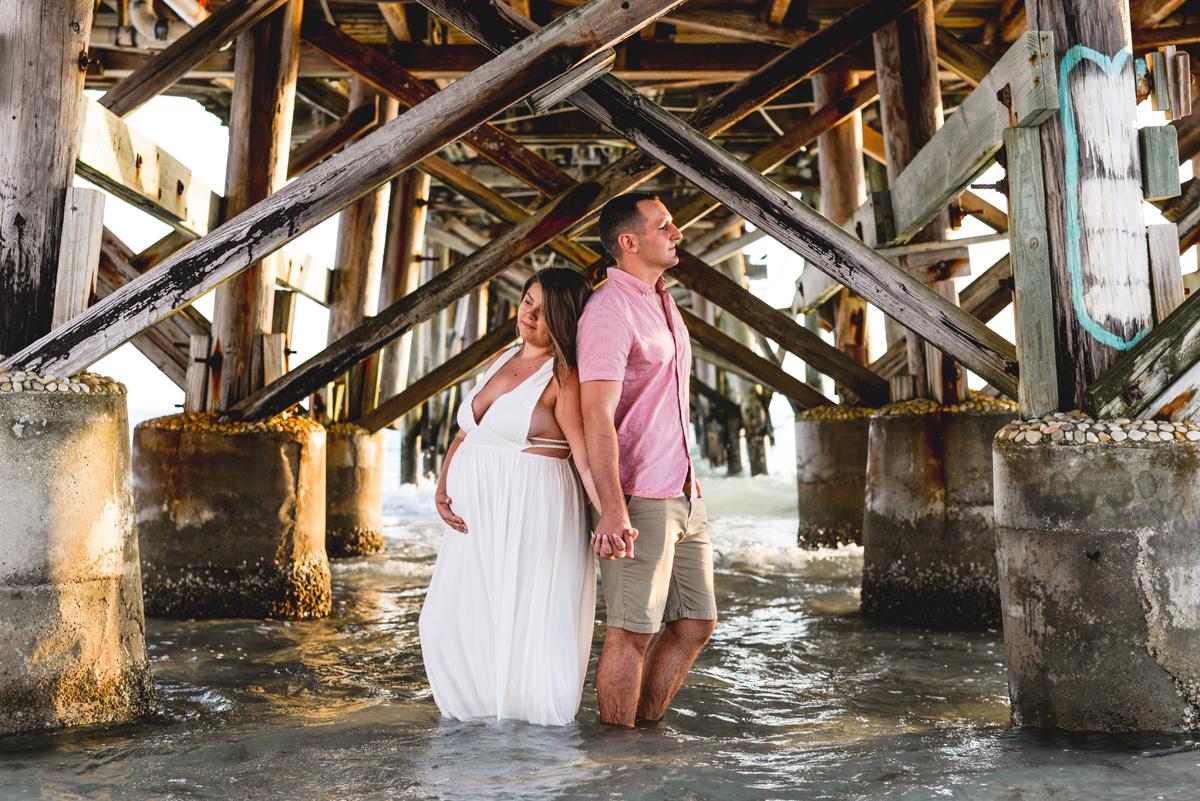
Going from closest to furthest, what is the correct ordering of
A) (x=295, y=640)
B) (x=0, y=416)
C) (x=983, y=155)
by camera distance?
(x=0, y=416), (x=983, y=155), (x=295, y=640)

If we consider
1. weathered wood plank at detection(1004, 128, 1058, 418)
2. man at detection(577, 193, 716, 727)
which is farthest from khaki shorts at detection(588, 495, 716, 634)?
weathered wood plank at detection(1004, 128, 1058, 418)

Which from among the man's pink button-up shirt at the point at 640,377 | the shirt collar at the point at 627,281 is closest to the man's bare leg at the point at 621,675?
the man's pink button-up shirt at the point at 640,377

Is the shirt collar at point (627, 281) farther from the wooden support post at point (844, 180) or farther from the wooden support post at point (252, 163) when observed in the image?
the wooden support post at point (844, 180)

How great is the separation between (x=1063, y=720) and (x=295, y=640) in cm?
328

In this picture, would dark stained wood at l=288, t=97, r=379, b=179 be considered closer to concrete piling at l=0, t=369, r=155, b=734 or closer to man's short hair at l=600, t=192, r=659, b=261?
concrete piling at l=0, t=369, r=155, b=734

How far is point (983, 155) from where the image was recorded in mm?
3301

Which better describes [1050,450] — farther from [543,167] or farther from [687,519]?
[543,167]

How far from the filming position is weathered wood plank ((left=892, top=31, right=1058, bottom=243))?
9.36ft

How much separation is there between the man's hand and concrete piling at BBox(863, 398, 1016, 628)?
8.60ft

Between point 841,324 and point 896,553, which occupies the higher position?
point 841,324

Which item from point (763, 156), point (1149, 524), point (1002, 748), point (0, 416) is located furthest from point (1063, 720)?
point (763, 156)

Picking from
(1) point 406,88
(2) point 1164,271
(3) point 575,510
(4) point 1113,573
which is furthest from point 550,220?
(4) point 1113,573

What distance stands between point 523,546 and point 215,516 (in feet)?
8.98

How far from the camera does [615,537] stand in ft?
8.76
